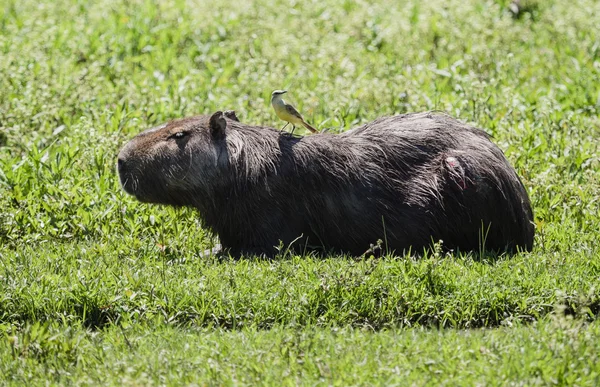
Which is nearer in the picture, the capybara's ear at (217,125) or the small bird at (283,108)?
the capybara's ear at (217,125)

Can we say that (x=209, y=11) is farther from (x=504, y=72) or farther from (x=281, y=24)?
(x=504, y=72)

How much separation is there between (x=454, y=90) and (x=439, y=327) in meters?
4.39

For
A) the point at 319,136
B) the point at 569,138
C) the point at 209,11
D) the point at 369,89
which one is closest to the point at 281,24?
the point at 209,11

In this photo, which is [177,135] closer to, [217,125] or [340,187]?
[217,125]

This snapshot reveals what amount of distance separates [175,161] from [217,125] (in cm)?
36

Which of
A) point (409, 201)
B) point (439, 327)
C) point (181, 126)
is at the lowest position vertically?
point (439, 327)

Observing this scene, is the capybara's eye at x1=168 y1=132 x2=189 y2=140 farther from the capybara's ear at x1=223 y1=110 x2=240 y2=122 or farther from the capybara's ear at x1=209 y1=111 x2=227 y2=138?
the capybara's ear at x1=223 y1=110 x2=240 y2=122

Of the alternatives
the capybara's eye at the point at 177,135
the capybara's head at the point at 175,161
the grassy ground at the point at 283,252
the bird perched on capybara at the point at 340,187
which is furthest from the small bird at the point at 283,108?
the grassy ground at the point at 283,252

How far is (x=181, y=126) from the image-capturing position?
6676mm

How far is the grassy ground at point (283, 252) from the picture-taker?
4871mm

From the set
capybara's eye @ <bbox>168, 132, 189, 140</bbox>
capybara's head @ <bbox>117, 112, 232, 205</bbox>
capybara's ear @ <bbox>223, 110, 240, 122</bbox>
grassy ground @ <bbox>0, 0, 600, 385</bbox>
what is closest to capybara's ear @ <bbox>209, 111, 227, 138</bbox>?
capybara's head @ <bbox>117, 112, 232, 205</bbox>

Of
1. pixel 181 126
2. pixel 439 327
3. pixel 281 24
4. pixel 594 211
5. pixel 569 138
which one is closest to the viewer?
pixel 439 327

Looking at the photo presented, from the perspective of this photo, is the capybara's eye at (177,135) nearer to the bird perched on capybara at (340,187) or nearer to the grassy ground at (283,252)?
the bird perched on capybara at (340,187)

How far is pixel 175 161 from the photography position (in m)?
6.60
